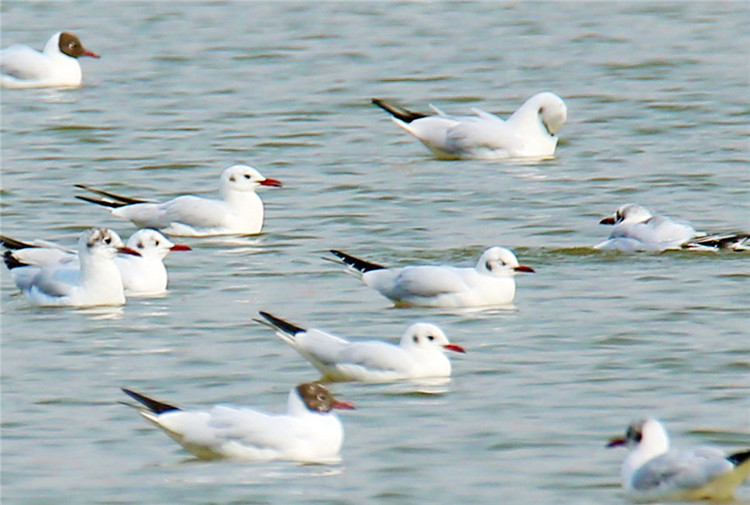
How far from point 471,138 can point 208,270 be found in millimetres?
4855

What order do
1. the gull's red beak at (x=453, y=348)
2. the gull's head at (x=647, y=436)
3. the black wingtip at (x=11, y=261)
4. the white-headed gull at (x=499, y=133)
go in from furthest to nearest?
the white-headed gull at (x=499, y=133) → the black wingtip at (x=11, y=261) → the gull's red beak at (x=453, y=348) → the gull's head at (x=647, y=436)

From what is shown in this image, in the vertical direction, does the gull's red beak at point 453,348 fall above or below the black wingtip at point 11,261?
below

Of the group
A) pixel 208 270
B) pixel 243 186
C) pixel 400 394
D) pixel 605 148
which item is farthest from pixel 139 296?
pixel 605 148

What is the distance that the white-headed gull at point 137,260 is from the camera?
13156 millimetres

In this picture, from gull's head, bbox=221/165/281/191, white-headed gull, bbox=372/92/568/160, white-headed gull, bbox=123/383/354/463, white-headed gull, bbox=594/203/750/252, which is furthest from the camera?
white-headed gull, bbox=372/92/568/160

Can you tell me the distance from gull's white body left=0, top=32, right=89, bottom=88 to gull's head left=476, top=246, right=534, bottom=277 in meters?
12.0

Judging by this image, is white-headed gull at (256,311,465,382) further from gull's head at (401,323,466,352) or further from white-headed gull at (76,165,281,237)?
white-headed gull at (76,165,281,237)

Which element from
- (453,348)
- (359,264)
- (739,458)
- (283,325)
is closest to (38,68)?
(359,264)

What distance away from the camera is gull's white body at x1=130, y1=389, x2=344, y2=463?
898 cm

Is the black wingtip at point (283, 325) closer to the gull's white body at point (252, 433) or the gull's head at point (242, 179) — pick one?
the gull's white body at point (252, 433)

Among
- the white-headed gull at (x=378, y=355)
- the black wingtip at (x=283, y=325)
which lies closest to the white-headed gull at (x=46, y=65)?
the black wingtip at (x=283, y=325)

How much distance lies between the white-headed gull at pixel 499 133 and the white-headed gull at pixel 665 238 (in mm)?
4320

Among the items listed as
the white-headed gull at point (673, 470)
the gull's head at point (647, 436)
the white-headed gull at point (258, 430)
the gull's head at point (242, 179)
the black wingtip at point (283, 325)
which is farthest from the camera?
the gull's head at point (242, 179)

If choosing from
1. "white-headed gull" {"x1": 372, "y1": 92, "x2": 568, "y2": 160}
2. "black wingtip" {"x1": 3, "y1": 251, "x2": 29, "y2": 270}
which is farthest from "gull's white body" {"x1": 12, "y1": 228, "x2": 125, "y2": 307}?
"white-headed gull" {"x1": 372, "y1": 92, "x2": 568, "y2": 160}
